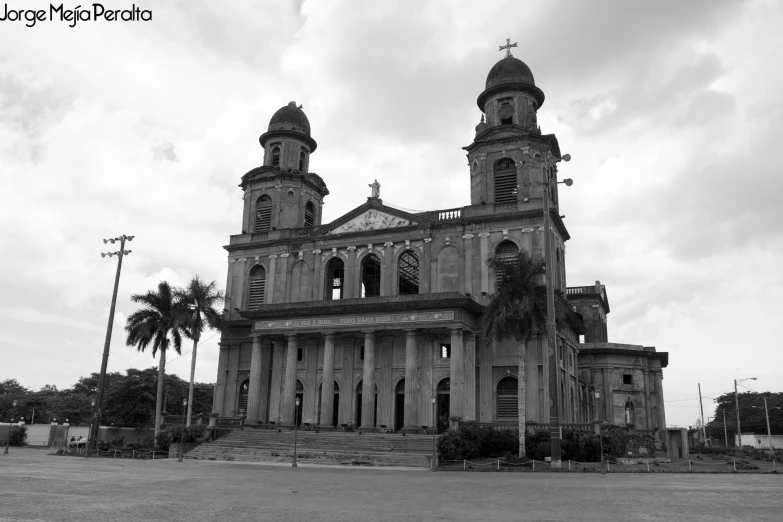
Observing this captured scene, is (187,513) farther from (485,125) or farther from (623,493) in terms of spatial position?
(485,125)

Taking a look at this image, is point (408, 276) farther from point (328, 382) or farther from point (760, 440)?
point (760, 440)

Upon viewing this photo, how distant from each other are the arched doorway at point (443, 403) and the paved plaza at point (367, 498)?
1701 cm

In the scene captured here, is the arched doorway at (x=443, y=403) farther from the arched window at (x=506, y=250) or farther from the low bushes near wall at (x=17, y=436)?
the low bushes near wall at (x=17, y=436)

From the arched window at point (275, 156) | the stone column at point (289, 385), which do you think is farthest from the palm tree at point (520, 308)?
the arched window at point (275, 156)

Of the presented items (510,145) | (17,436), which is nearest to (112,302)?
(17,436)

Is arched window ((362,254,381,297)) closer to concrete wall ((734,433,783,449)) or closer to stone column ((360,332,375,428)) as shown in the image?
stone column ((360,332,375,428))

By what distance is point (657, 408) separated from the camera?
188 feet

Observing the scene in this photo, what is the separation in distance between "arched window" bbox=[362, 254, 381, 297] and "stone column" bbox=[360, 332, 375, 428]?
7609 mm

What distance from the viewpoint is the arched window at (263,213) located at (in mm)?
52875

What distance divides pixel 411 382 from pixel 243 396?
49.6 ft

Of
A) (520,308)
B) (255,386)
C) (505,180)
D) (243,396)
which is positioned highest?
(505,180)

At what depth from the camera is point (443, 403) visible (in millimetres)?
41250

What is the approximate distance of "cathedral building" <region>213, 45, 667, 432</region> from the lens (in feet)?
132

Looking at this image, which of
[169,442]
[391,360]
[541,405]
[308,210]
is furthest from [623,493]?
[308,210]
